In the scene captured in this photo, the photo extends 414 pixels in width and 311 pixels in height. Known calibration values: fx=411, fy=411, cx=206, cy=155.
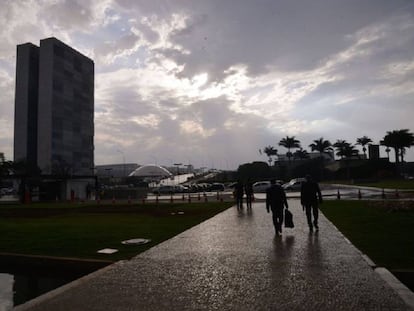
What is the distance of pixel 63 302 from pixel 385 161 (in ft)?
325

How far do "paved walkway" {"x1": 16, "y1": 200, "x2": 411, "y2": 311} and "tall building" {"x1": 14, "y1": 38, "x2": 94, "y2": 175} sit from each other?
104 m

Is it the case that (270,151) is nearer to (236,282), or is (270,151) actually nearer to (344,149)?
(344,149)

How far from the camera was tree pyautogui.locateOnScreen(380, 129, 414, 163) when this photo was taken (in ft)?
282

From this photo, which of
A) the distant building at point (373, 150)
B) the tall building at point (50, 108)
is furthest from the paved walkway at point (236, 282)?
the tall building at point (50, 108)

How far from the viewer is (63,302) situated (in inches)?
228

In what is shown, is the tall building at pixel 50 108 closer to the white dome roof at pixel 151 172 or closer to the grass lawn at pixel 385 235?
the white dome roof at pixel 151 172

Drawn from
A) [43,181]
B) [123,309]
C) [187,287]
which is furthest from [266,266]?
[43,181]

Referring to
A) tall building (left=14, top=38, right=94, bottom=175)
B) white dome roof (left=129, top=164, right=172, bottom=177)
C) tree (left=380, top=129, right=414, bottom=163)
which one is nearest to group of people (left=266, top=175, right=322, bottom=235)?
tree (left=380, top=129, right=414, bottom=163)

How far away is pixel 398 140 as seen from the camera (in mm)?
86625

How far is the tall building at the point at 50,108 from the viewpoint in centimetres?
11375

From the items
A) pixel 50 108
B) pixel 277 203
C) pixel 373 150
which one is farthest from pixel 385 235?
pixel 50 108

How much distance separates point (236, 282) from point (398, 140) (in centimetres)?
8952

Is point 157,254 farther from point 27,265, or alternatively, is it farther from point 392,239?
point 392,239

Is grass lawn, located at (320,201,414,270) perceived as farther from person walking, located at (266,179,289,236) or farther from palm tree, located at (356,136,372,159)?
palm tree, located at (356,136,372,159)
